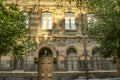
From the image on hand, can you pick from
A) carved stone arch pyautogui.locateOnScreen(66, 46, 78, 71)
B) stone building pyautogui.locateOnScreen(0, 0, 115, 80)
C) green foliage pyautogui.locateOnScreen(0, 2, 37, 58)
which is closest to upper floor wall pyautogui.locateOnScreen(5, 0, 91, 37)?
stone building pyautogui.locateOnScreen(0, 0, 115, 80)

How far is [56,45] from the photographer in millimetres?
20188

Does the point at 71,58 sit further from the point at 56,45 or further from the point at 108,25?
the point at 108,25

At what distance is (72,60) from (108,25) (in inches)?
336

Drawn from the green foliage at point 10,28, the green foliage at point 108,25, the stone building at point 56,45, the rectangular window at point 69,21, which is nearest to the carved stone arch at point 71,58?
the stone building at point 56,45

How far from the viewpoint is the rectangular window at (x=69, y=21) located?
69.6 ft

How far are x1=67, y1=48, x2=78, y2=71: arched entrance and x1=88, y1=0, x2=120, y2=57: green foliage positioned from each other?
7191mm

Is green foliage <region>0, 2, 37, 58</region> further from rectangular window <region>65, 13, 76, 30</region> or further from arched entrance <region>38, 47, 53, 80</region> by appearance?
rectangular window <region>65, 13, 76, 30</region>

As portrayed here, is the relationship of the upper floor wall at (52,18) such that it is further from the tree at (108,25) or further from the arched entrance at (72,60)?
the tree at (108,25)

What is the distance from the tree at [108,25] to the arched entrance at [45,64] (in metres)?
7.86

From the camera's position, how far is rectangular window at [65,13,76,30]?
69.6 ft

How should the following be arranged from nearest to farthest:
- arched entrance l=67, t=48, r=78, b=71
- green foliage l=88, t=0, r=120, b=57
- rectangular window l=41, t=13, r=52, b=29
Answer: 1. green foliage l=88, t=0, r=120, b=57
2. arched entrance l=67, t=48, r=78, b=71
3. rectangular window l=41, t=13, r=52, b=29

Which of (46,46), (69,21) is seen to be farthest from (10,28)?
(69,21)

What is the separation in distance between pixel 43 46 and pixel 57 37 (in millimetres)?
1567

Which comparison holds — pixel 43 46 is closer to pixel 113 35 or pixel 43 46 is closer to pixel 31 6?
pixel 31 6
